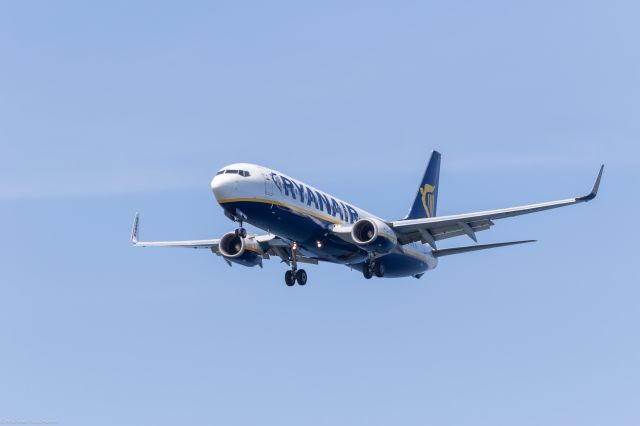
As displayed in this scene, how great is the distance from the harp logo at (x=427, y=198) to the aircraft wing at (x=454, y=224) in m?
11.1

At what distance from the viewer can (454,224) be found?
201 feet

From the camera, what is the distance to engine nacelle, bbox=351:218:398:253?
60.2 meters

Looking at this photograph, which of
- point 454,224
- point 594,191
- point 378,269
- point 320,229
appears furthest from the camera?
point 378,269

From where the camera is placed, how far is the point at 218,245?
6631cm

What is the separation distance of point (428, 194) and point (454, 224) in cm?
1521

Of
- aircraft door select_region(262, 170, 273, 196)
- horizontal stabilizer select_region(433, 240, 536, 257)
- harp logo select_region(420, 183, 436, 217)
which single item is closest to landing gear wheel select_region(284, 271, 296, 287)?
aircraft door select_region(262, 170, 273, 196)

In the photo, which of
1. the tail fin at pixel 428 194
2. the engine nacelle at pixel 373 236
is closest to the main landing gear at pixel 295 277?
the engine nacelle at pixel 373 236

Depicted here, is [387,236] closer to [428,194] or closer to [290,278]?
[290,278]

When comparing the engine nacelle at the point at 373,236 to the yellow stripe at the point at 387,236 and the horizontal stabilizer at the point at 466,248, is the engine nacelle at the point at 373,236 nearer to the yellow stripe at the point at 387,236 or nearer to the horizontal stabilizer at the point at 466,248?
the yellow stripe at the point at 387,236

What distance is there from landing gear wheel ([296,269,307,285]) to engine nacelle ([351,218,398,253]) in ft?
12.6

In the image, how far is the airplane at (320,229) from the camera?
56.5 meters

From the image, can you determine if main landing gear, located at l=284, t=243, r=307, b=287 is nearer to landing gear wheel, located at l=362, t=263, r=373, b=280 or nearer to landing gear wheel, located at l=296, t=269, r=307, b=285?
landing gear wheel, located at l=296, t=269, r=307, b=285

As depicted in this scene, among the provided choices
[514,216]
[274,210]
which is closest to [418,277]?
[514,216]

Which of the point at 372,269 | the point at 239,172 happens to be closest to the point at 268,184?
the point at 239,172
